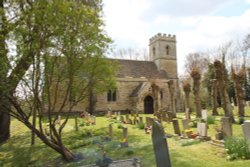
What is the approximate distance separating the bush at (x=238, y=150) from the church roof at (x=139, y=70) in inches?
1064

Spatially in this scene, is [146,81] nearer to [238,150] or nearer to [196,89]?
[196,89]

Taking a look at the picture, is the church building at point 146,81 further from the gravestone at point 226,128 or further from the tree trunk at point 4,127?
the gravestone at point 226,128

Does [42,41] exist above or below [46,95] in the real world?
above

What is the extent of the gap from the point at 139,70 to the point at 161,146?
32200 mm

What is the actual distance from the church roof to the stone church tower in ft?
3.45

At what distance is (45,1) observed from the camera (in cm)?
937

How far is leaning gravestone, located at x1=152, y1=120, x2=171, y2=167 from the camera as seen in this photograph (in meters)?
4.95

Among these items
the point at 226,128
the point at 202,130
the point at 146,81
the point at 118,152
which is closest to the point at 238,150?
the point at 226,128

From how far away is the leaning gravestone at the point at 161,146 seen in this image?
495cm

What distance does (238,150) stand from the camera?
23.3 ft

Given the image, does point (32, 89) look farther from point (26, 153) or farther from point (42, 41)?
point (26, 153)

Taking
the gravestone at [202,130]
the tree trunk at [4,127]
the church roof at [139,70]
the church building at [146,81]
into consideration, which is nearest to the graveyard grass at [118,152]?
the gravestone at [202,130]

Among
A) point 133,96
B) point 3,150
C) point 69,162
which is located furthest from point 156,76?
point 69,162

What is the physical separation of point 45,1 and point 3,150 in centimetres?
925
